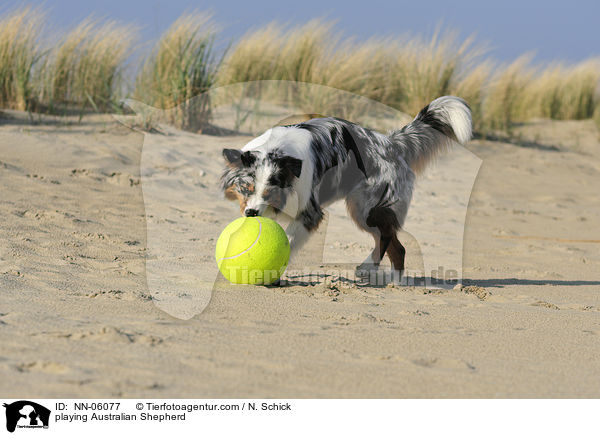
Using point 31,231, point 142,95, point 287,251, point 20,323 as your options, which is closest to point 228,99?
point 142,95

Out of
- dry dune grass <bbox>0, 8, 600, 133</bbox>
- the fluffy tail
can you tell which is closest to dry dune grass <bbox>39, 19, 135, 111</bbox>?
dry dune grass <bbox>0, 8, 600, 133</bbox>

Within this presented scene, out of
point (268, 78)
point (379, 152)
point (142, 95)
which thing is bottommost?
point (379, 152)

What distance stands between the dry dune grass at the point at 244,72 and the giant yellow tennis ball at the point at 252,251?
631cm

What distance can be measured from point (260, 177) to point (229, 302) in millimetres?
941

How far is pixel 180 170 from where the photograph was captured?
29.9 ft

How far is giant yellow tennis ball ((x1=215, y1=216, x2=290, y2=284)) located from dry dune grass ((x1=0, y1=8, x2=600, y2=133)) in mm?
6313

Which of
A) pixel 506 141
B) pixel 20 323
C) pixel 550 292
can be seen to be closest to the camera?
pixel 20 323

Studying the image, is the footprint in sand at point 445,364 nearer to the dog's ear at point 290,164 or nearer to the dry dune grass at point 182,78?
the dog's ear at point 290,164

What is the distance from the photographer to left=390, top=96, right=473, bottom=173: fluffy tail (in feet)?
19.1

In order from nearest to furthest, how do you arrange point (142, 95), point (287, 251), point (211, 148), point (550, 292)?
point (287, 251) → point (550, 292) → point (211, 148) → point (142, 95)

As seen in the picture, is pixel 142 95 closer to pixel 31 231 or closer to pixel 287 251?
pixel 31 231

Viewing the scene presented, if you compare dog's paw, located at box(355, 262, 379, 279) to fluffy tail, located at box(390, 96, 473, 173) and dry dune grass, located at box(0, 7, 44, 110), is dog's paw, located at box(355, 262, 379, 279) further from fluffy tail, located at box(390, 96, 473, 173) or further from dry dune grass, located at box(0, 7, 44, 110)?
dry dune grass, located at box(0, 7, 44, 110)

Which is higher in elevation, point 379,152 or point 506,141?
point 506,141

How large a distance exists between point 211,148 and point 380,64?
176 inches
